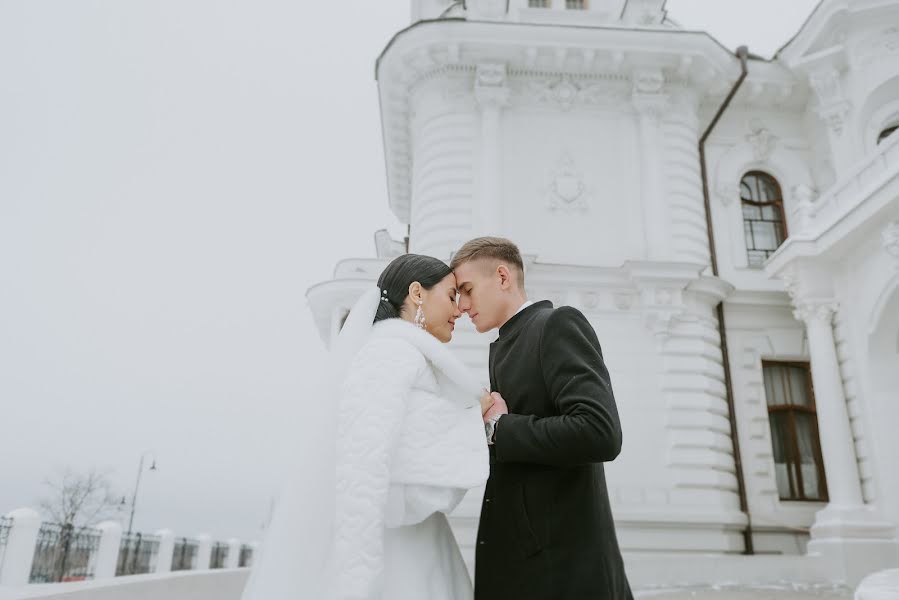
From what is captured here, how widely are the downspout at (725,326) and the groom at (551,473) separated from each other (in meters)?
11.3

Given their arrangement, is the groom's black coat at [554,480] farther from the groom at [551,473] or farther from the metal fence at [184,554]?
the metal fence at [184,554]

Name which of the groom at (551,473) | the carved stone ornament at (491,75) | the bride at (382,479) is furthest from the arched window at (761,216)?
the bride at (382,479)

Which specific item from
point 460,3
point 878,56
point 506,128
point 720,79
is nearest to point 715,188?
point 720,79

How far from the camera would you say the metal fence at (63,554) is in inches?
516

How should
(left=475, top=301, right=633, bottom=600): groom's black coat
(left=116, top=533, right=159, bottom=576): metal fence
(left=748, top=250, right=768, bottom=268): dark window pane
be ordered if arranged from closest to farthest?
(left=475, top=301, right=633, bottom=600): groom's black coat
(left=116, top=533, right=159, bottom=576): metal fence
(left=748, top=250, right=768, bottom=268): dark window pane

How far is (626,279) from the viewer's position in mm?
13352

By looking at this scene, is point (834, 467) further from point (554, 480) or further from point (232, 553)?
point (232, 553)

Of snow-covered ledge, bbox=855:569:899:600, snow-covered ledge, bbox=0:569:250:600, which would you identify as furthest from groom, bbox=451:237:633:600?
snow-covered ledge, bbox=0:569:250:600

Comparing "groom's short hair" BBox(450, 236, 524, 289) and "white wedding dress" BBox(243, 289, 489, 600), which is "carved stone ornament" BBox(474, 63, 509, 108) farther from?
"white wedding dress" BBox(243, 289, 489, 600)

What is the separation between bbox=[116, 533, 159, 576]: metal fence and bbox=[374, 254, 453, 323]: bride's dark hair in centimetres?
1393

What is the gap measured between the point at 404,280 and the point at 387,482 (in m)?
0.96

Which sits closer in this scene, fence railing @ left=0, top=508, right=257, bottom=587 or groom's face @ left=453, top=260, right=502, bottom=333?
groom's face @ left=453, top=260, right=502, bottom=333

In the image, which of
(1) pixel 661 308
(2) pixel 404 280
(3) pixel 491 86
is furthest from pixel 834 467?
(2) pixel 404 280

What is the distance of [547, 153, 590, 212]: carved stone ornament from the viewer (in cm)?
1430
